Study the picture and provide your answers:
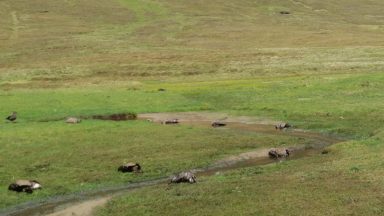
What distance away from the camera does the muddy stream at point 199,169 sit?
85.3ft

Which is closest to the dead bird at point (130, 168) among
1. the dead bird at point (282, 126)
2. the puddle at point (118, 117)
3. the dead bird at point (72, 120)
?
the dead bird at point (72, 120)

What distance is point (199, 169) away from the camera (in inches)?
1276

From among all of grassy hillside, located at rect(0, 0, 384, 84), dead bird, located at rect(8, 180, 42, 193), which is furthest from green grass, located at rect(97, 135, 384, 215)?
grassy hillside, located at rect(0, 0, 384, 84)

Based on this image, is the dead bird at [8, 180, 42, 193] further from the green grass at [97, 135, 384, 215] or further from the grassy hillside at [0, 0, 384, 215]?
the green grass at [97, 135, 384, 215]

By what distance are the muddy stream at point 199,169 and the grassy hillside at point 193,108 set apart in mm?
801

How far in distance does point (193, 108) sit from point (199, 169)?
21.6 m

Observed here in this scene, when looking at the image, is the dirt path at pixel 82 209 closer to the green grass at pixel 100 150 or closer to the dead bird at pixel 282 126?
the green grass at pixel 100 150

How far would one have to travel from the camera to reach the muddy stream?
26.0 m

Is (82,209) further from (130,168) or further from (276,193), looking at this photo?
(276,193)

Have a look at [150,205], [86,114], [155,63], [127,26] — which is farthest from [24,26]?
[150,205]

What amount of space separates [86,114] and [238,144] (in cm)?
1720

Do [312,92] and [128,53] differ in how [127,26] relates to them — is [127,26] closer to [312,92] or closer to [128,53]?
[128,53]

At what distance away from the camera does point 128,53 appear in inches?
4205

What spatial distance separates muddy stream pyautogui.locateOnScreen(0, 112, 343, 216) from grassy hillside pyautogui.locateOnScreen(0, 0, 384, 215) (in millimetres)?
801
